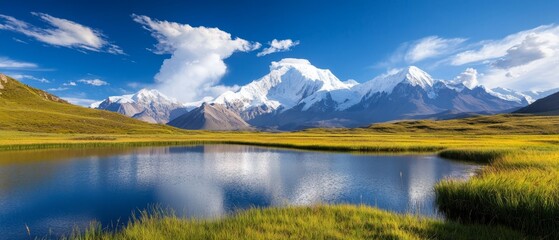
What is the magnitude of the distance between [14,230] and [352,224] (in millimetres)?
20141

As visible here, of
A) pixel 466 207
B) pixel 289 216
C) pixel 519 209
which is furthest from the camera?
pixel 466 207

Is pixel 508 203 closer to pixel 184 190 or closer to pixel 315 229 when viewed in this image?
pixel 315 229

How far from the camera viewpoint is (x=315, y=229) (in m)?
13.1

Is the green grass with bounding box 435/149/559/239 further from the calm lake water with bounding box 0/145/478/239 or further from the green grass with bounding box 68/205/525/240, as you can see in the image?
the calm lake water with bounding box 0/145/478/239

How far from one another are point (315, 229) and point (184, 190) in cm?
2134

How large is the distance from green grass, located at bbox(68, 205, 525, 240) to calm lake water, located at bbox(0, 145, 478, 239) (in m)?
6.10

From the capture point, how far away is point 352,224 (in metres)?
13.8

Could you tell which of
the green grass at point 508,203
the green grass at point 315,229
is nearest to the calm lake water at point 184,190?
the green grass at point 508,203

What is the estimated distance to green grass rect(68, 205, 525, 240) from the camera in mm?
12133

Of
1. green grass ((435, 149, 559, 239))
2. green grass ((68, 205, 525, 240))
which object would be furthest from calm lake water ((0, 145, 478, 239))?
green grass ((68, 205, 525, 240))

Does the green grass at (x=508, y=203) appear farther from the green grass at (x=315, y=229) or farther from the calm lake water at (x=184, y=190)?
the calm lake water at (x=184, y=190)

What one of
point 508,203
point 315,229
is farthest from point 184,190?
point 508,203

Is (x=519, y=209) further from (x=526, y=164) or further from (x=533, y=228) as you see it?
(x=526, y=164)

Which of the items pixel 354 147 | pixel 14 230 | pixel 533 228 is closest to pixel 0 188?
pixel 14 230
